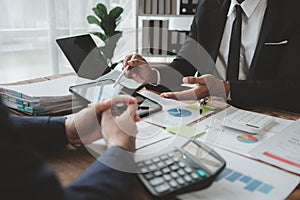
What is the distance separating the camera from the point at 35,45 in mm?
2502

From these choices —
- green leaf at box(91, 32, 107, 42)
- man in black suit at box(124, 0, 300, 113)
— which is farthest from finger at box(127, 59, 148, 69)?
green leaf at box(91, 32, 107, 42)

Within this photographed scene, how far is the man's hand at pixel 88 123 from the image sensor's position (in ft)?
2.32

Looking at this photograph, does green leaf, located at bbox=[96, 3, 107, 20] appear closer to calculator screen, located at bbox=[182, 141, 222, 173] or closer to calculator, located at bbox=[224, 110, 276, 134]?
calculator, located at bbox=[224, 110, 276, 134]

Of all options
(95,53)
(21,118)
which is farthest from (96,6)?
(21,118)

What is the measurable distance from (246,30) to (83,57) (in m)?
0.70

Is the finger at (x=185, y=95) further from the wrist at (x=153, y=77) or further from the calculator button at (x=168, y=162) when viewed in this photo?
the calculator button at (x=168, y=162)

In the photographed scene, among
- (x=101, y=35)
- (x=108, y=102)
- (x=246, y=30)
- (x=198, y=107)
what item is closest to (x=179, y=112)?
(x=198, y=107)

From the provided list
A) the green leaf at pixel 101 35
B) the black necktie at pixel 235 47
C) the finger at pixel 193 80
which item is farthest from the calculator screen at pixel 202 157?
the green leaf at pixel 101 35

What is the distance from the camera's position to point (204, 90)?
3.52ft

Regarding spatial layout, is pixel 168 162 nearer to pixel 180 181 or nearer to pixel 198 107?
pixel 180 181

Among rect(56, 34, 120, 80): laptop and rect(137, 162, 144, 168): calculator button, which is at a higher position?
rect(56, 34, 120, 80): laptop

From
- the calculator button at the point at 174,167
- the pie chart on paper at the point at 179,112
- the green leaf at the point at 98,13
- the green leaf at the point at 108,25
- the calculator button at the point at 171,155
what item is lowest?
the calculator button at the point at 174,167

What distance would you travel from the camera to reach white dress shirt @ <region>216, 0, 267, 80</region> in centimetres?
132

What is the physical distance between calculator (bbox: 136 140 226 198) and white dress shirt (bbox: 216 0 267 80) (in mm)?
837
